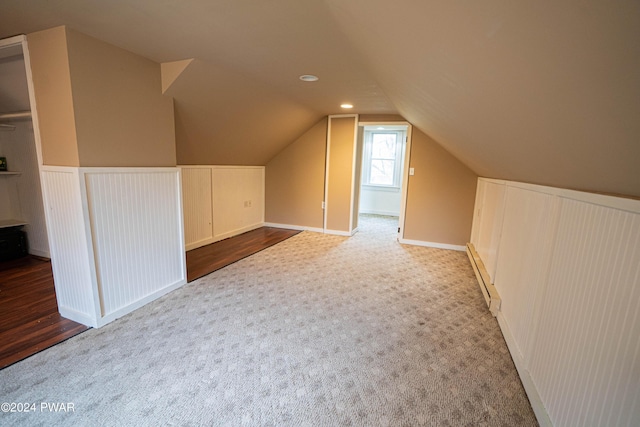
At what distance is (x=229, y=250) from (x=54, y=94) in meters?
2.46

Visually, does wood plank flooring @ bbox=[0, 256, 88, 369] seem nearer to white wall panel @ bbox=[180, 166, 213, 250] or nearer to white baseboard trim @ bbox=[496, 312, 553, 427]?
white wall panel @ bbox=[180, 166, 213, 250]

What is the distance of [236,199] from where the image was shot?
4609mm

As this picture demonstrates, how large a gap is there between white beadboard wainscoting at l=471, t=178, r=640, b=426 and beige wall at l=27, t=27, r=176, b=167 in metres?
2.84

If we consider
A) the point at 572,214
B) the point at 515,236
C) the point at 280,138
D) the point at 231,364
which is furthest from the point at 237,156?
the point at 572,214

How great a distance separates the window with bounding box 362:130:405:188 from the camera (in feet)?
22.9

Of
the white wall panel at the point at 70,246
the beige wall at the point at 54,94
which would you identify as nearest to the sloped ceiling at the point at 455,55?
the beige wall at the point at 54,94

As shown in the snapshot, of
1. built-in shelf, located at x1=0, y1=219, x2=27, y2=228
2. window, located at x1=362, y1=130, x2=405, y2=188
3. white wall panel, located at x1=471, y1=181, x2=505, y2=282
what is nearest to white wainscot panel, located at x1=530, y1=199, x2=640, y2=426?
white wall panel, located at x1=471, y1=181, x2=505, y2=282

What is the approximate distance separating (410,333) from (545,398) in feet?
2.71

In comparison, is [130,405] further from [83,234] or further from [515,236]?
[515,236]

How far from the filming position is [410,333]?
6.64 feet

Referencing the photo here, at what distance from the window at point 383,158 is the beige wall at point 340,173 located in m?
2.71

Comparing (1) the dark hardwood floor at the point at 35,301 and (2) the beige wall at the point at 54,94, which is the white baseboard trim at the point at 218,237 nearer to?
(1) the dark hardwood floor at the point at 35,301

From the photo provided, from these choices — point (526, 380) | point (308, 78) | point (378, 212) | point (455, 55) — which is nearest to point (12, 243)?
point (308, 78)

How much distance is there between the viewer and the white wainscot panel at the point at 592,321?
864 millimetres
